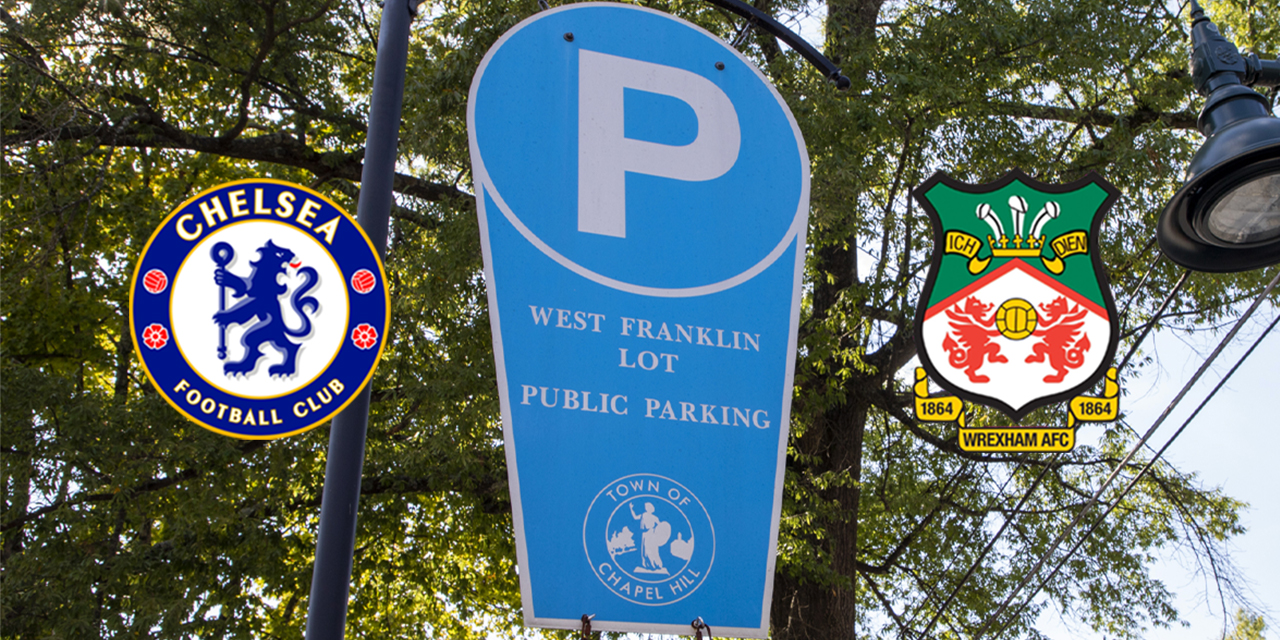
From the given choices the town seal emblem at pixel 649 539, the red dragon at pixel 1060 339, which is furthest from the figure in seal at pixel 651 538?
the red dragon at pixel 1060 339

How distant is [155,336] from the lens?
103 inches

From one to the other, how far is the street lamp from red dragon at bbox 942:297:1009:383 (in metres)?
1.47

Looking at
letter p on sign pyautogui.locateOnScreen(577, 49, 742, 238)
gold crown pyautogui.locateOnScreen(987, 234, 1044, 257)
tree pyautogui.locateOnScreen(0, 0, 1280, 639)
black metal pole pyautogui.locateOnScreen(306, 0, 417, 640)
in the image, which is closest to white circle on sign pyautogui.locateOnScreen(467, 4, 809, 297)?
letter p on sign pyautogui.locateOnScreen(577, 49, 742, 238)

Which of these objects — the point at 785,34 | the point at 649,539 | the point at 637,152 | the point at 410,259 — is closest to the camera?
the point at 649,539

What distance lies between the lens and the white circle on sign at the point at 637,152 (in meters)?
3.33

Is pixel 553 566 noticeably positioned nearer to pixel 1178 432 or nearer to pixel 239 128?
pixel 1178 432

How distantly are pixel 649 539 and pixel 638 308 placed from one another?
2.58 ft

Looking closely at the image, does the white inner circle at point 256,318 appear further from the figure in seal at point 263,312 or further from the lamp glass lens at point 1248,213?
the lamp glass lens at point 1248,213

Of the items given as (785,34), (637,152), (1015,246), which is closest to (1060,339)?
(1015,246)

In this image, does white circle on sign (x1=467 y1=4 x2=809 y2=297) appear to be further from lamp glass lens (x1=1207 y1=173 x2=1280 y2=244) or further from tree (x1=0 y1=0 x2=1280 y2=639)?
tree (x1=0 y1=0 x2=1280 y2=639)

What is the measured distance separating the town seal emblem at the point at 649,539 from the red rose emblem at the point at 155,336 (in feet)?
4.37

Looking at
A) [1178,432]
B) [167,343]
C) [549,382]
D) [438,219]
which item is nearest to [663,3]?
[438,219]

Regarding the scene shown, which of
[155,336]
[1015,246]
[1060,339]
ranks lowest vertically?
[155,336]

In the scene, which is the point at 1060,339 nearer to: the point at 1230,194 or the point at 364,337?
the point at 1230,194
